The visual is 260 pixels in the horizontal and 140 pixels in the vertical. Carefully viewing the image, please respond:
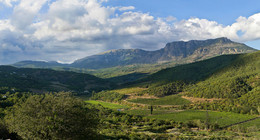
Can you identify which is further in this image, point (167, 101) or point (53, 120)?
point (167, 101)

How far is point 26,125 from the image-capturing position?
2852 centimetres

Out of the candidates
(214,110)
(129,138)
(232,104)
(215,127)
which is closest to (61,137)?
(129,138)

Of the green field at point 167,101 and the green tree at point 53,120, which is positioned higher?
the green tree at point 53,120

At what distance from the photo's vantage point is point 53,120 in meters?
27.7

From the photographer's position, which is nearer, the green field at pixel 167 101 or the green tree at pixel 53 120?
the green tree at pixel 53 120

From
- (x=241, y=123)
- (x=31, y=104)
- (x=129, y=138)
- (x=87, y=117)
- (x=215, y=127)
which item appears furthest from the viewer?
(x=241, y=123)

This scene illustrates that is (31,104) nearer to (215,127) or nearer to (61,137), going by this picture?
(61,137)

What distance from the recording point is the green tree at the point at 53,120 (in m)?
27.5

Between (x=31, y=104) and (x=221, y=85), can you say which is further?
(x=221, y=85)

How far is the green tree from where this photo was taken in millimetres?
27453

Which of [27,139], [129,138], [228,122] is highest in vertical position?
[27,139]

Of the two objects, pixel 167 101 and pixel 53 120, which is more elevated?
pixel 53 120

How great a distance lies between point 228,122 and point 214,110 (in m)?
32.0

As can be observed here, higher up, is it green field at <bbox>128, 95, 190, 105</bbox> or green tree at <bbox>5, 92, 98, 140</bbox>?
green tree at <bbox>5, 92, 98, 140</bbox>
